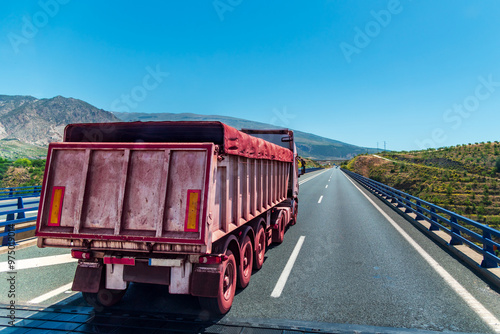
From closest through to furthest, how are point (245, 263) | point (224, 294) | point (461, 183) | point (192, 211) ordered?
point (192, 211) → point (224, 294) → point (245, 263) → point (461, 183)

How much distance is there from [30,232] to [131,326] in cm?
735

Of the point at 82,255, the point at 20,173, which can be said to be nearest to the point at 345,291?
the point at 82,255

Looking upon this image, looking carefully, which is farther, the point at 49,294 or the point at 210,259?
the point at 49,294

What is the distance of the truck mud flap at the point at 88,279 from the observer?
4012 mm

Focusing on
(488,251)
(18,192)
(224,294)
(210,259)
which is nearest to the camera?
(210,259)

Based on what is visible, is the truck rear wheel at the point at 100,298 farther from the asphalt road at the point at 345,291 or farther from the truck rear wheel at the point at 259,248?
the truck rear wheel at the point at 259,248

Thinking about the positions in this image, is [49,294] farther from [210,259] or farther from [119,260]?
[210,259]

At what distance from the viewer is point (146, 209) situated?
147 inches

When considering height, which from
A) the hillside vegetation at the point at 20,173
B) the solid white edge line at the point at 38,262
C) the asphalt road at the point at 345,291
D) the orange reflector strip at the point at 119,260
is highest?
the hillside vegetation at the point at 20,173

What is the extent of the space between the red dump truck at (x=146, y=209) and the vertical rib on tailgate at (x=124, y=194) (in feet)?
0.04

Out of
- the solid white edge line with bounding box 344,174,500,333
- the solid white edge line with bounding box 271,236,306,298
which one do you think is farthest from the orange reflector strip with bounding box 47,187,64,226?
the solid white edge line with bounding box 344,174,500,333

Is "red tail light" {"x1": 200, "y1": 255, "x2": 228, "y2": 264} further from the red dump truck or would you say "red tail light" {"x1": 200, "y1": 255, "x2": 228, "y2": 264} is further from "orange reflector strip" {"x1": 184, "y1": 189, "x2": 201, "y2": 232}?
"orange reflector strip" {"x1": 184, "y1": 189, "x2": 201, "y2": 232}

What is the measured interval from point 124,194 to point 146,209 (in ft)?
1.21

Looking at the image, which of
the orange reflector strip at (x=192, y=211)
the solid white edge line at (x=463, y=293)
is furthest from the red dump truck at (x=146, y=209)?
the solid white edge line at (x=463, y=293)
